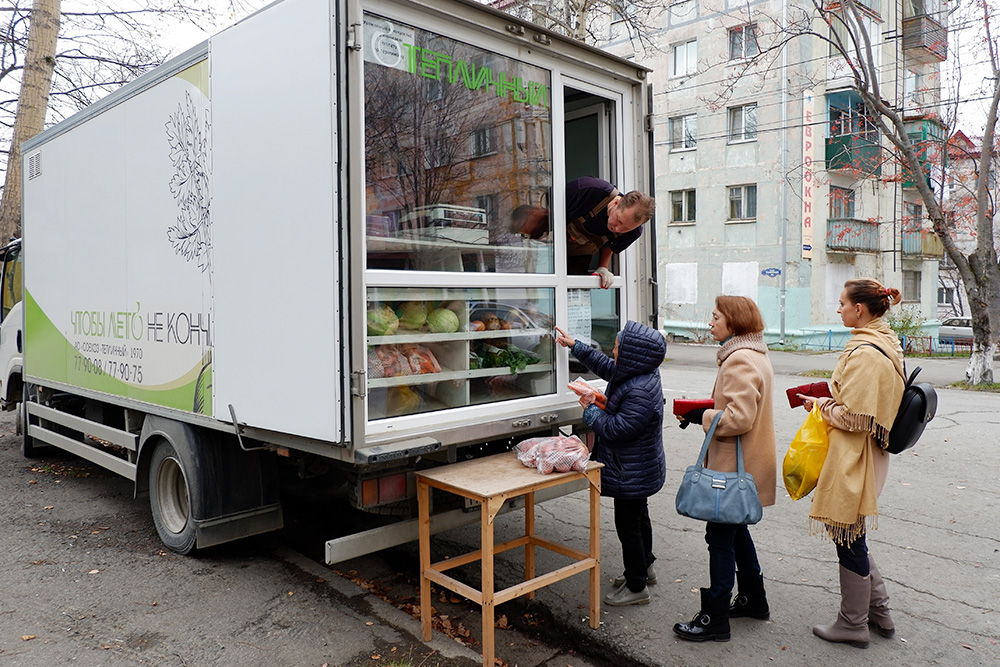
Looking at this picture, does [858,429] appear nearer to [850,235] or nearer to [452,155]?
[452,155]

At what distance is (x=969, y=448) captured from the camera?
8.06 m

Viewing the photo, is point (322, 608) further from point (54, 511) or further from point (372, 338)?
point (54, 511)

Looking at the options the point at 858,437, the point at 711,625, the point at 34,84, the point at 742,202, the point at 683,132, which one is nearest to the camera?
the point at 858,437

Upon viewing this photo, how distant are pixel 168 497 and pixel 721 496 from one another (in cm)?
361

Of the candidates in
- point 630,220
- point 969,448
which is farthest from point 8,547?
point 969,448

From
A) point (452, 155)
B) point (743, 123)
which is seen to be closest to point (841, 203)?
→ point (743, 123)

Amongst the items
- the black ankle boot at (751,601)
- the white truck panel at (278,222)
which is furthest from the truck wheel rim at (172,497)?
the black ankle boot at (751,601)

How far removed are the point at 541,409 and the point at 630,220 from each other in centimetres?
124

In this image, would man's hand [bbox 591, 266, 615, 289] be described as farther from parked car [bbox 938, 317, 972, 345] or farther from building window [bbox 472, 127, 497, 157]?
parked car [bbox 938, 317, 972, 345]

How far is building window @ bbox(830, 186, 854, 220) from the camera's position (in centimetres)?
2344

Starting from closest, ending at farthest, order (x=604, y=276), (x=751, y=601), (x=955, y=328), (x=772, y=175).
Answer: (x=751, y=601) < (x=604, y=276) < (x=772, y=175) < (x=955, y=328)

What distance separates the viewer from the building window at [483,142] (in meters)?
4.48

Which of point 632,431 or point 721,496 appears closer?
point 721,496

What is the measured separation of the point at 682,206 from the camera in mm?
25484
